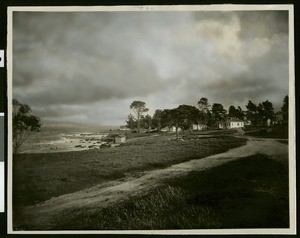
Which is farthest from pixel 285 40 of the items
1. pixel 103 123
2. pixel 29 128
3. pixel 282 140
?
pixel 29 128

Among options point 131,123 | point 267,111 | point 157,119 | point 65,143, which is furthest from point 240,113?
point 65,143

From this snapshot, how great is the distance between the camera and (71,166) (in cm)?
168

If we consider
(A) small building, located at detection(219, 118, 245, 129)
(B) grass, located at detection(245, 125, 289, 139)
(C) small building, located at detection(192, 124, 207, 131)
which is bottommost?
(B) grass, located at detection(245, 125, 289, 139)

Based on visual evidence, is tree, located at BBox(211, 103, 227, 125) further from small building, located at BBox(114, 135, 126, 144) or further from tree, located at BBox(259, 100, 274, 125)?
small building, located at BBox(114, 135, 126, 144)

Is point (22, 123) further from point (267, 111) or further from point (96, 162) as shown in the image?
point (267, 111)

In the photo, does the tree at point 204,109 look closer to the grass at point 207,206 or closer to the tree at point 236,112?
the tree at point 236,112

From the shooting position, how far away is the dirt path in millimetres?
1646

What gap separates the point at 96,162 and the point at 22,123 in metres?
0.39

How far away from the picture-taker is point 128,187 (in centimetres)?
168

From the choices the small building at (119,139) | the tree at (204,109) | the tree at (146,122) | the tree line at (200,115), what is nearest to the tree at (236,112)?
the tree line at (200,115)

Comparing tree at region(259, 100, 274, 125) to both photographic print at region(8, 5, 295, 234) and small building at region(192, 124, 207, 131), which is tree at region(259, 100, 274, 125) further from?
small building at region(192, 124, 207, 131)

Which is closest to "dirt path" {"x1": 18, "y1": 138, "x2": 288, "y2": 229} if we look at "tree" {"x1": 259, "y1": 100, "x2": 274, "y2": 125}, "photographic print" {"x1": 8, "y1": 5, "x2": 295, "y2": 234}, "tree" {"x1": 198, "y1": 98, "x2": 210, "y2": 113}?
"photographic print" {"x1": 8, "y1": 5, "x2": 295, "y2": 234}

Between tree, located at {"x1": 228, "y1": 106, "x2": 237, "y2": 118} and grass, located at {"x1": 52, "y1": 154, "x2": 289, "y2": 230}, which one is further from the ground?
tree, located at {"x1": 228, "y1": 106, "x2": 237, "y2": 118}

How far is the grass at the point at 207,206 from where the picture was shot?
165 centimetres
